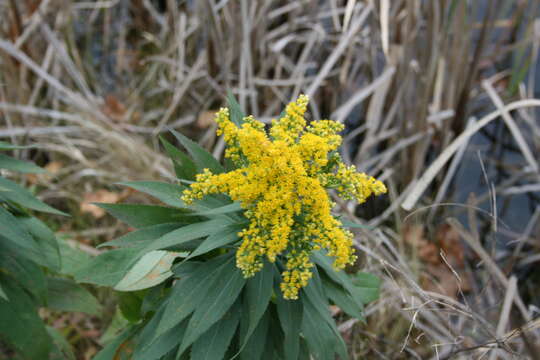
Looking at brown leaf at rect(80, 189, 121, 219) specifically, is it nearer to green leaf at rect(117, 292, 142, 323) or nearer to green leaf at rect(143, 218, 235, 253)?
green leaf at rect(117, 292, 142, 323)

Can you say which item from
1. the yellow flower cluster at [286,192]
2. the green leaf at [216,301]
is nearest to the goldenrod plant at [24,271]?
the green leaf at [216,301]

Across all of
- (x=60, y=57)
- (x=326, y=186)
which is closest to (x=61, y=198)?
(x=60, y=57)

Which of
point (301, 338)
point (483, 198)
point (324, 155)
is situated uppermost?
point (324, 155)

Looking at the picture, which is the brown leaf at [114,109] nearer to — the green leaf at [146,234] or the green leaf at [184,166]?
the green leaf at [184,166]

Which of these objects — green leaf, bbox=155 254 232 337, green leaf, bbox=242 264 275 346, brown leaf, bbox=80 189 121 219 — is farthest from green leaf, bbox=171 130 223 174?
brown leaf, bbox=80 189 121 219

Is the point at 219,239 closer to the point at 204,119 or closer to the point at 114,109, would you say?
the point at 204,119

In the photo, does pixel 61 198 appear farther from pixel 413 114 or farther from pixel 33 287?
pixel 413 114
